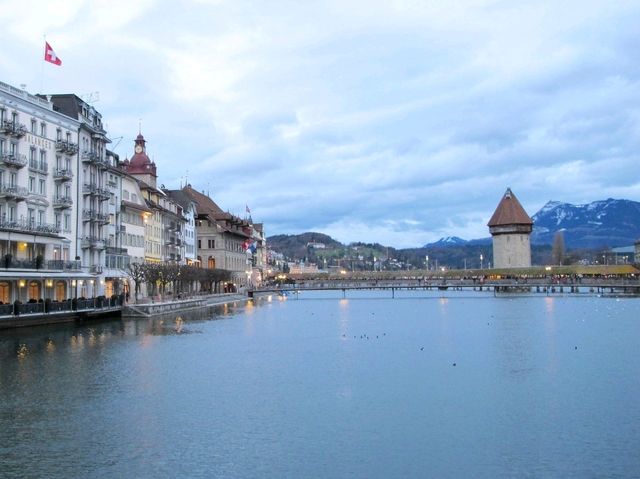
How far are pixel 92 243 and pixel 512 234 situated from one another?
105 meters

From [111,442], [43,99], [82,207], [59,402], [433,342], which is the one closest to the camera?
[111,442]

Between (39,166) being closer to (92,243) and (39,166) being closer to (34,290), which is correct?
(34,290)

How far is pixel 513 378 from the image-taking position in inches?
1129

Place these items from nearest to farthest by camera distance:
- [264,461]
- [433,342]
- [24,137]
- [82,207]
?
[264,461] → [433,342] → [24,137] → [82,207]

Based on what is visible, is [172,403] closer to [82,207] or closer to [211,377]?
[211,377]

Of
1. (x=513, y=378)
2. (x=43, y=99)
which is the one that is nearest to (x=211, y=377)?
(x=513, y=378)

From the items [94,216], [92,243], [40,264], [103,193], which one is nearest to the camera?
[40,264]

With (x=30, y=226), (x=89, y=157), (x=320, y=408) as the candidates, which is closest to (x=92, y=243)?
(x=89, y=157)

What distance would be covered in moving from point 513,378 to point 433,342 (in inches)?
561

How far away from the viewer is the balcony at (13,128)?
5324 cm

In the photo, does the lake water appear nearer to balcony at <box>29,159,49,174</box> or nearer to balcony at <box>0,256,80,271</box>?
balcony at <box>0,256,80,271</box>

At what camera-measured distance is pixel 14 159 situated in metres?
54.4

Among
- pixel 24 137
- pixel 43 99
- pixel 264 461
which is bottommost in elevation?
pixel 264 461

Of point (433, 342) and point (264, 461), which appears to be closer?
point (264, 461)
